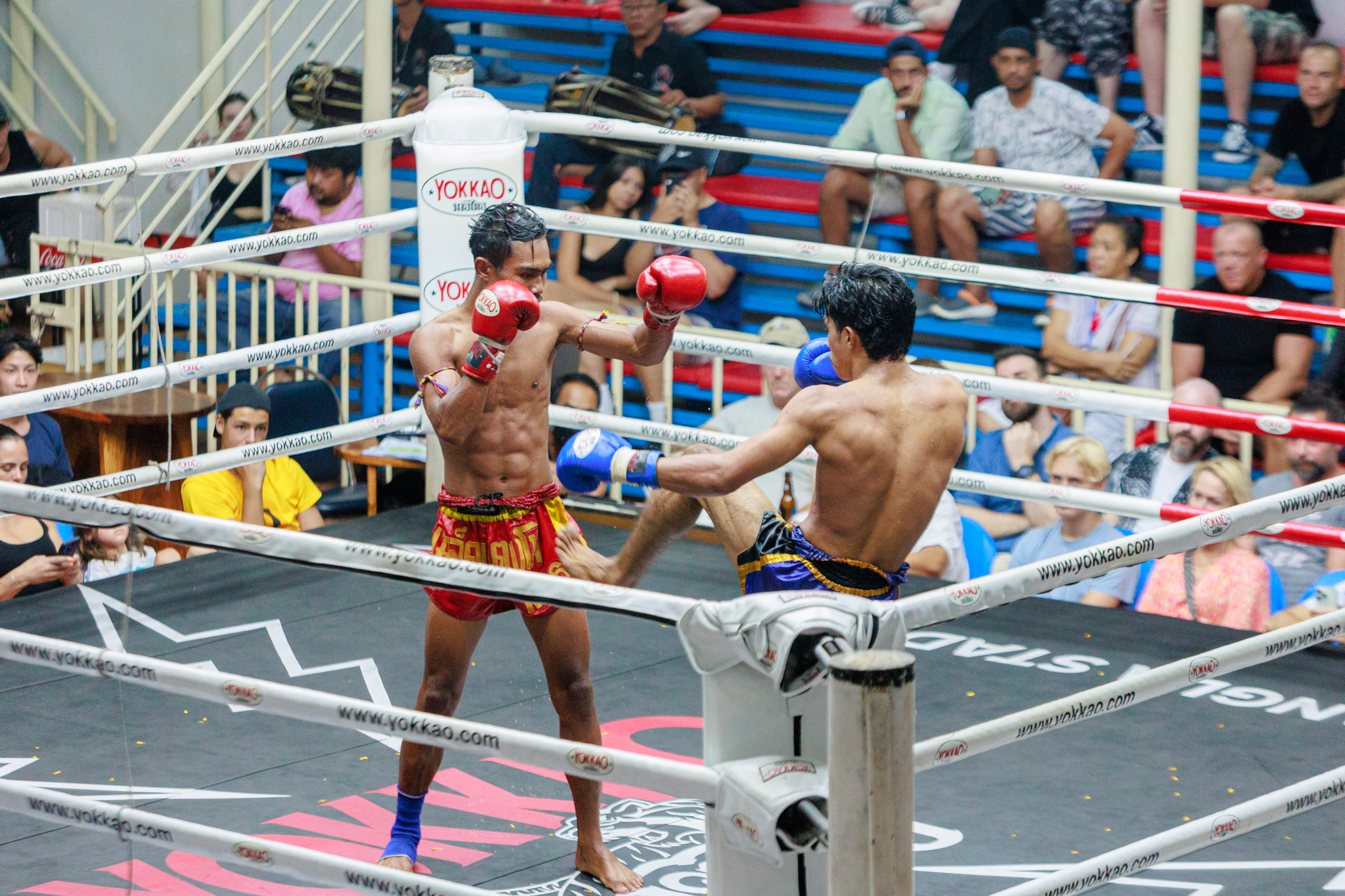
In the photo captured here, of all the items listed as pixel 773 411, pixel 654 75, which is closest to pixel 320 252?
pixel 654 75

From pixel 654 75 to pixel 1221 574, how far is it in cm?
364

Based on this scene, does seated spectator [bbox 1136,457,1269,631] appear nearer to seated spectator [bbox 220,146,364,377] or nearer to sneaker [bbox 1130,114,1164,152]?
sneaker [bbox 1130,114,1164,152]

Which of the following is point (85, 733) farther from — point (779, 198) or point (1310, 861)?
point (779, 198)

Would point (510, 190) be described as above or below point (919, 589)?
above

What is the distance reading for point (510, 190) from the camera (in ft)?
15.1

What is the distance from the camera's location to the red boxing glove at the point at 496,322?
116 inches

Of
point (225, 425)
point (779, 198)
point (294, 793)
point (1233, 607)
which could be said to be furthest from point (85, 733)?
point (779, 198)

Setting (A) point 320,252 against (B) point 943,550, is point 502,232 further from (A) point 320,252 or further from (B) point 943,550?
(A) point 320,252

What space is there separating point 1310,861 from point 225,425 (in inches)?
139

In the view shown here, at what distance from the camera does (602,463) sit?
2957mm

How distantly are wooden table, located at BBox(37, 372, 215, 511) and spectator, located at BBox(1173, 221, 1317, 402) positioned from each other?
3429 millimetres

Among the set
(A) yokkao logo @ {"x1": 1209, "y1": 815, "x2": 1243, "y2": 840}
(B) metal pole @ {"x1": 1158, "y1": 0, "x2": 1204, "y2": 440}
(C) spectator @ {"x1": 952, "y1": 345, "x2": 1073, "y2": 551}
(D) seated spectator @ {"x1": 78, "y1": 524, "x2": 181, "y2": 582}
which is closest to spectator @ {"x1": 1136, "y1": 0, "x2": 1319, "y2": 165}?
(B) metal pole @ {"x1": 1158, "y1": 0, "x2": 1204, "y2": 440}

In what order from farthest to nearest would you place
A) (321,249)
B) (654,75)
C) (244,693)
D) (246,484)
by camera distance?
(321,249) < (654,75) < (246,484) < (244,693)

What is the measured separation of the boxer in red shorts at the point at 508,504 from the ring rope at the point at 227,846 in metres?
0.95
